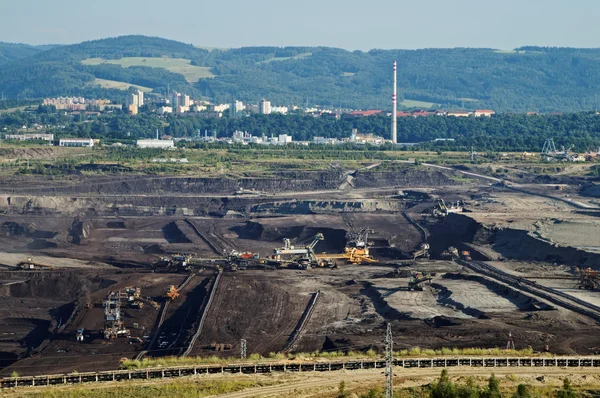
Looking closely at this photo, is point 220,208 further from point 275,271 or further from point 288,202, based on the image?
point 275,271

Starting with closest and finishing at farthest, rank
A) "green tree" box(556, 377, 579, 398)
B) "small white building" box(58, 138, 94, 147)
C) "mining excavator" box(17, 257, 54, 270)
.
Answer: "green tree" box(556, 377, 579, 398)
"mining excavator" box(17, 257, 54, 270)
"small white building" box(58, 138, 94, 147)

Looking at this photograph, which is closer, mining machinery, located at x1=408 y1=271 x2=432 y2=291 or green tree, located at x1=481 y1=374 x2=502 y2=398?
green tree, located at x1=481 y1=374 x2=502 y2=398

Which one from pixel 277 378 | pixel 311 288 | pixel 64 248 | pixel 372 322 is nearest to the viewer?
pixel 277 378

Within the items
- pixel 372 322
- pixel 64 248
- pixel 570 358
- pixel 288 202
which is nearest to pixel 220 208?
pixel 288 202

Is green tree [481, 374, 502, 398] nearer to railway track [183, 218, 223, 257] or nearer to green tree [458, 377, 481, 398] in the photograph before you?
green tree [458, 377, 481, 398]

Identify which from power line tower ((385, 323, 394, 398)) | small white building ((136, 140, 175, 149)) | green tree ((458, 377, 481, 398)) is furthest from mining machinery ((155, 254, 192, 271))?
small white building ((136, 140, 175, 149))

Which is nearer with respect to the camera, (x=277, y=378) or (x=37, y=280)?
(x=277, y=378)

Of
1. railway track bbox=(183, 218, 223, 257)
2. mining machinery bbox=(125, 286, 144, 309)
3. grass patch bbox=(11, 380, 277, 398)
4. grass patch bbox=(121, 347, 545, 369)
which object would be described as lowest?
railway track bbox=(183, 218, 223, 257)

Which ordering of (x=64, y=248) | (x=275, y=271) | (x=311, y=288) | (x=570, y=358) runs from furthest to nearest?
(x=64, y=248) → (x=275, y=271) → (x=311, y=288) → (x=570, y=358)
